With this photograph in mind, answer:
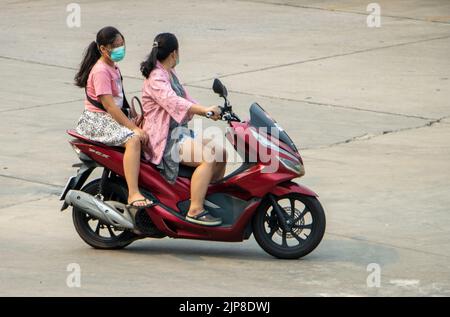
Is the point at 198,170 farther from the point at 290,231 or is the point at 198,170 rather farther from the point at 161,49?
the point at 161,49

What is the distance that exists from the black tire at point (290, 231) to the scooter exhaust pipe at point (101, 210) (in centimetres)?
Result: 89

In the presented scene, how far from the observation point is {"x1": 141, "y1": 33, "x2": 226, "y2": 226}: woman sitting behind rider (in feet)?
28.3

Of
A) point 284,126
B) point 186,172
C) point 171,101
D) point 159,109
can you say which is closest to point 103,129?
point 159,109

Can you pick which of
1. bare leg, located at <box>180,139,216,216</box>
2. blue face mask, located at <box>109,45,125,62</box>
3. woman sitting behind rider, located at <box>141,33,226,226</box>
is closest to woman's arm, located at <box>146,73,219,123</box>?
woman sitting behind rider, located at <box>141,33,226,226</box>

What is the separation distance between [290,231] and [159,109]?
1.23m

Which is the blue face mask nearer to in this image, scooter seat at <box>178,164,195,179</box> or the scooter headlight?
scooter seat at <box>178,164,195,179</box>

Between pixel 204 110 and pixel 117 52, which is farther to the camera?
pixel 117 52

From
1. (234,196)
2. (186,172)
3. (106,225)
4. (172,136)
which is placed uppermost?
(172,136)

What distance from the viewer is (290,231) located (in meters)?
8.65

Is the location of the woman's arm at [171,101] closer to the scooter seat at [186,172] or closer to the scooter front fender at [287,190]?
the scooter seat at [186,172]
